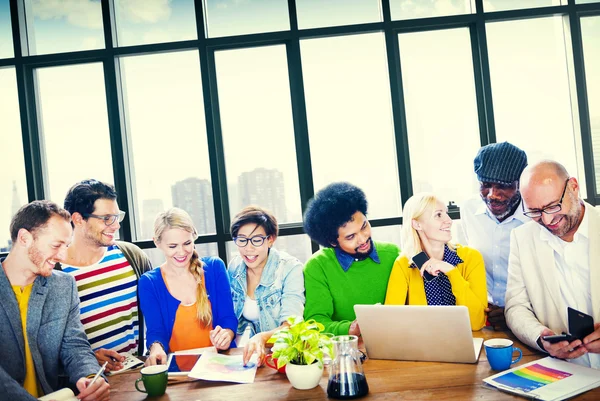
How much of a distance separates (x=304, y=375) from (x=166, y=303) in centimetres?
105

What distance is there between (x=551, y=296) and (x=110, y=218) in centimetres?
228

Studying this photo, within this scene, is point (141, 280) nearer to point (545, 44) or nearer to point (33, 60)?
point (33, 60)

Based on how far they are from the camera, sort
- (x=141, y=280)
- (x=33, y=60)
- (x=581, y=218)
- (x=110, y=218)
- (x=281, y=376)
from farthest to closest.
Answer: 1. (x=33, y=60)
2. (x=110, y=218)
3. (x=141, y=280)
4. (x=581, y=218)
5. (x=281, y=376)

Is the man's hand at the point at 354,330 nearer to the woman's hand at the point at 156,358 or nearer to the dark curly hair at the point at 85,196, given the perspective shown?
the woman's hand at the point at 156,358

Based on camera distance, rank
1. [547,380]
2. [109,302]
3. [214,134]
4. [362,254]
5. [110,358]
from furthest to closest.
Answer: [214,134], [109,302], [362,254], [110,358], [547,380]

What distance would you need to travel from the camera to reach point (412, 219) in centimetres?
244

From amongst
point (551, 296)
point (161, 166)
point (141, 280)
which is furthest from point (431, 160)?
point (141, 280)

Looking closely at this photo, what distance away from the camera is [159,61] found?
374 centimetres

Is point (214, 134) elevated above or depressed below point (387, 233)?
above

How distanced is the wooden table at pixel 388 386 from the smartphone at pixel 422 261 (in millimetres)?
535

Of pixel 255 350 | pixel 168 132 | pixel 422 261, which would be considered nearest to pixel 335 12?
pixel 168 132

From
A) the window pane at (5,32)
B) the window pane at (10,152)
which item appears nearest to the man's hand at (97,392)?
the window pane at (10,152)

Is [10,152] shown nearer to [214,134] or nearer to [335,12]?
[214,134]

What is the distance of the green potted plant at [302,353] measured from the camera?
1619 millimetres
